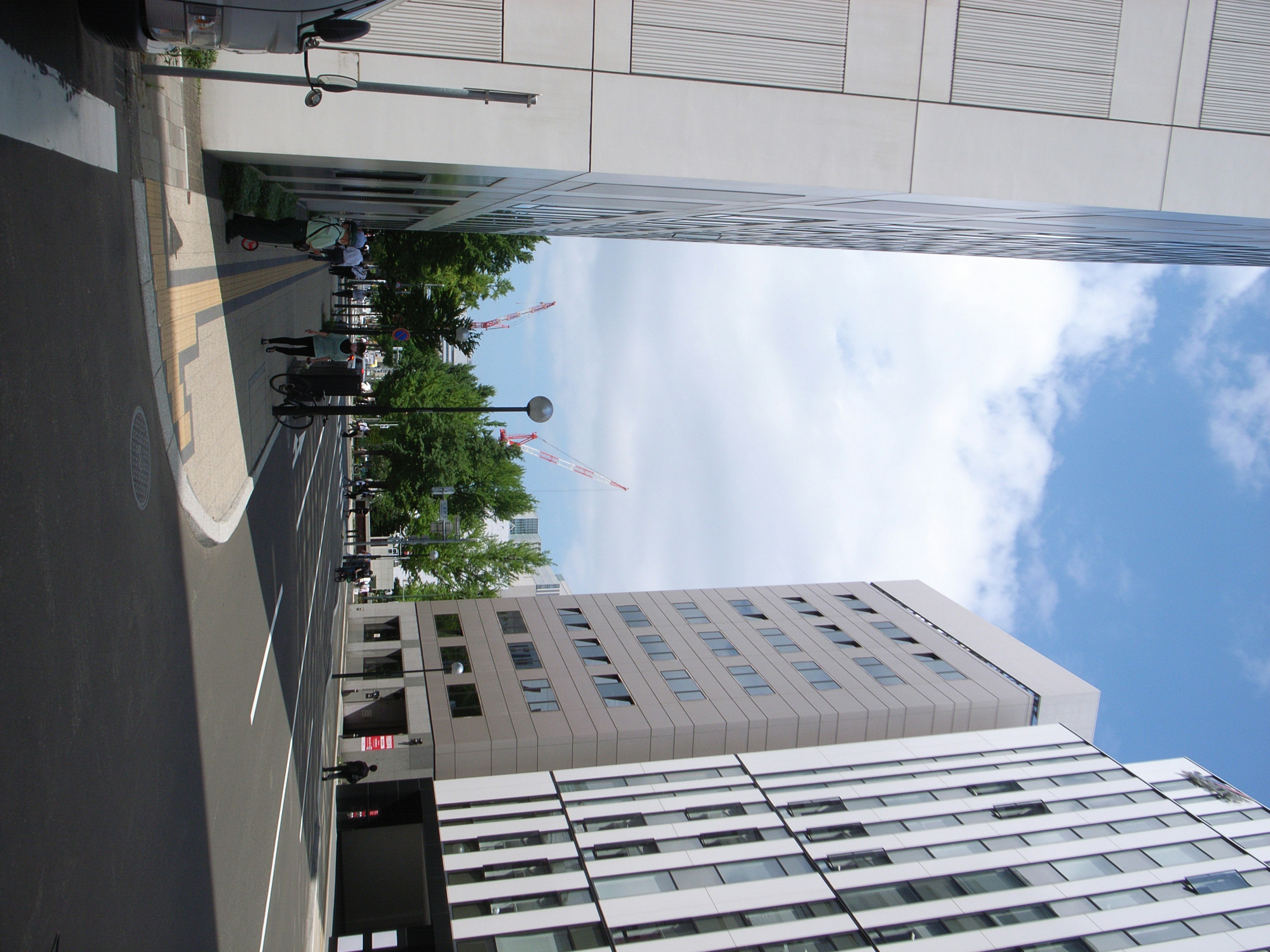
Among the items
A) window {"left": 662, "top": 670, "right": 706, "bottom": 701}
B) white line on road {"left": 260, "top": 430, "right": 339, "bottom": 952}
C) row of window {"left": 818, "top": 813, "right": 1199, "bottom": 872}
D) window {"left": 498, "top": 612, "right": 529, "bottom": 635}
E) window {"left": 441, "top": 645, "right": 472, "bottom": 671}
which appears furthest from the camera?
window {"left": 498, "top": 612, "right": 529, "bottom": 635}

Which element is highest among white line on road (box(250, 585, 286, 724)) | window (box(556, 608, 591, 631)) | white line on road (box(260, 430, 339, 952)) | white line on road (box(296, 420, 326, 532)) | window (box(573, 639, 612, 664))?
white line on road (box(296, 420, 326, 532))

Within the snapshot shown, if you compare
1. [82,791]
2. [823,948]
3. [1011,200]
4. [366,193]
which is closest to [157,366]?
[82,791]

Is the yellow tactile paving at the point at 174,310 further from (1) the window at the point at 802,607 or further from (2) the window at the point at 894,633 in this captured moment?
(2) the window at the point at 894,633

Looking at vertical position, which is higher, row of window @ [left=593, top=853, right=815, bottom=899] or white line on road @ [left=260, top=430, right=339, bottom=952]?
white line on road @ [left=260, top=430, right=339, bottom=952]

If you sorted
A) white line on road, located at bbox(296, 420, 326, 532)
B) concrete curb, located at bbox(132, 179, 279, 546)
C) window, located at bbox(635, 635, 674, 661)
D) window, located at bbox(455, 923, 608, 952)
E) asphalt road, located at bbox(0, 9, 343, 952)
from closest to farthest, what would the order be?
asphalt road, located at bbox(0, 9, 343, 952)
concrete curb, located at bbox(132, 179, 279, 546)
white line on road, located at bbox(296, 420, 326, 532)
window, located at bbox(455, 923, 608, 952)
window, located at bbox(635, 635, 674, 661)

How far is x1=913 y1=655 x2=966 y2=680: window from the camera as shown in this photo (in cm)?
3303

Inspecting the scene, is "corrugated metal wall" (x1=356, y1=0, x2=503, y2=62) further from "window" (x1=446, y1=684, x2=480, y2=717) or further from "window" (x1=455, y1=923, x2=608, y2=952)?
"window" (x1=446, y1=684, x2=480, y2=717)

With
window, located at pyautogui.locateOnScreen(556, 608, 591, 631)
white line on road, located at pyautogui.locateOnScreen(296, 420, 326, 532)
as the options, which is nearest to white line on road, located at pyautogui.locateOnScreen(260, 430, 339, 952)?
white line on road, located at pyautogui.locateOnScreen(296, 420, 326, 532)

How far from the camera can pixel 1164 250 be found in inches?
917

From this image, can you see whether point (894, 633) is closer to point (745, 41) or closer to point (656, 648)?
point (656, 648)

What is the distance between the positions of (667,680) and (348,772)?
1414 centimetres

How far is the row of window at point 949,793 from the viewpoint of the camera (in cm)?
2620

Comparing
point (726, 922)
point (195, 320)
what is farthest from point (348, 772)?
point (195, 320)

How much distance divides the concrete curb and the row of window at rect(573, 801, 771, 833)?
18.0 m
